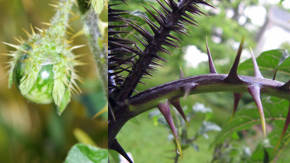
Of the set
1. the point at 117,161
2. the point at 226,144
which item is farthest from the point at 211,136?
the point at 117,161

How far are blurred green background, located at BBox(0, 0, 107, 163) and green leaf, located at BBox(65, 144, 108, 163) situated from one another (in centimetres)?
4

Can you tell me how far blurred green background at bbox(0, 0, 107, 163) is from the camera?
255 mm

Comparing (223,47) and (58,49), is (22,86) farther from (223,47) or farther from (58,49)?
(223,47)

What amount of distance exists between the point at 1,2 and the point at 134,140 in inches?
8.8

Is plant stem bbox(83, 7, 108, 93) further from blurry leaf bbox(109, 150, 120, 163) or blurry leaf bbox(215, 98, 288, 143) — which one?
blurry leaf bbox(215, 98, 288, 143)

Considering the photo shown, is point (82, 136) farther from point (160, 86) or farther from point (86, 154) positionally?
point (160, 86)

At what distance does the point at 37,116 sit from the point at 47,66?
18cm

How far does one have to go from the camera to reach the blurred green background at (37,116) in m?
0.25

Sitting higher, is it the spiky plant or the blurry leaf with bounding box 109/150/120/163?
the spiky plant

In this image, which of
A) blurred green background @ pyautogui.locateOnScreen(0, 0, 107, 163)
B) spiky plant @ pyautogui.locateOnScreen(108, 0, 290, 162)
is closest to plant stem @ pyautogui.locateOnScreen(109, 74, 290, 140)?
spiky plant @ pyautogui.locateOnScreen(108, 0, 290, 162)

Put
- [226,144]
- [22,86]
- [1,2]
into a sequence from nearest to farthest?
[22,86] → [1,2] → [226,144]

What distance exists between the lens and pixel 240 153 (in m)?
0.54

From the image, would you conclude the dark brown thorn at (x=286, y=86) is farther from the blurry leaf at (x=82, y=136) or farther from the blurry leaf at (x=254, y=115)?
the blurry leaf at (x=82, y=136)

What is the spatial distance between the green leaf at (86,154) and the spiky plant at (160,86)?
0.05m
